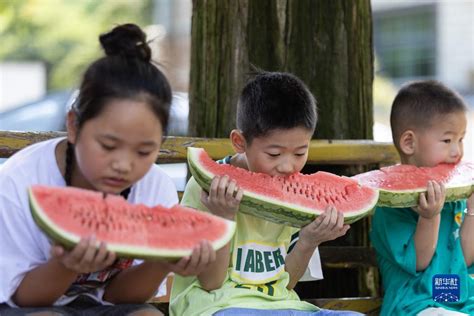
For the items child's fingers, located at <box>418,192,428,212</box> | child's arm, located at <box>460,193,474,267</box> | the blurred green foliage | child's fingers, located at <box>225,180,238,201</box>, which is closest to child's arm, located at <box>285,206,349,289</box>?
child's fingers, located at <box>225,180,238,201</box>

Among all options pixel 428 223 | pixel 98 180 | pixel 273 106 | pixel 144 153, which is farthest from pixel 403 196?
pixel 98 180

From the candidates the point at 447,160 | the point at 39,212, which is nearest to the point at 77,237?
the point at 39,212

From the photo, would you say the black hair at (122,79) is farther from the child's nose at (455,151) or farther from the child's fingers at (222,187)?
the child's nose at (455,151)

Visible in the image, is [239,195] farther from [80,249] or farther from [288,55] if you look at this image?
[288,55]

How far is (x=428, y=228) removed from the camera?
3.88 m

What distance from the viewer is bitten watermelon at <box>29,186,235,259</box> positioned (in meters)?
2.67

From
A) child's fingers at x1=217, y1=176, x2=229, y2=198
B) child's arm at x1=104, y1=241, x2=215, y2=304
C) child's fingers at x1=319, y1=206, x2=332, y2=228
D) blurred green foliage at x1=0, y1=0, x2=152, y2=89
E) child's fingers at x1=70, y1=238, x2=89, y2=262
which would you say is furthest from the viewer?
blurred green foliage at x1=0, y1=0, x2=152, y2=89

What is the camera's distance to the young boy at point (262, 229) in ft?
11.1

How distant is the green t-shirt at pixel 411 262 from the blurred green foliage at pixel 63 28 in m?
18.1

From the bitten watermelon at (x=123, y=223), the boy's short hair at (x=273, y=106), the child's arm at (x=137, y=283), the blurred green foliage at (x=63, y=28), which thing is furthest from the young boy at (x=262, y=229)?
the blurred green foliage at (x=63, y=28)

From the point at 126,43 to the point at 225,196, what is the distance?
691 mm

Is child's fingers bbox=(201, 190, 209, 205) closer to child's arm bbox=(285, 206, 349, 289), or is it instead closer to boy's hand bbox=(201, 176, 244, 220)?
boy's hand bbox=(201, 176, 244, 220)

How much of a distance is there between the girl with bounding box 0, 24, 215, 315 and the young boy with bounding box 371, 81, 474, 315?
1310 millimetres

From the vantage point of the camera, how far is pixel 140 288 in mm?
3162
